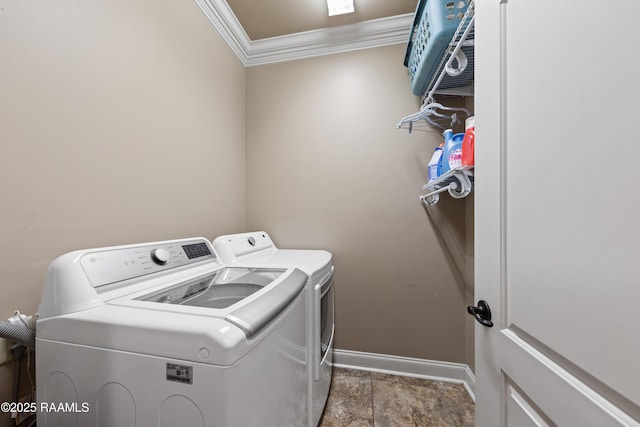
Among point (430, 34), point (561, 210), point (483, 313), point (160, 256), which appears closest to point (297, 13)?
point (430, 34)

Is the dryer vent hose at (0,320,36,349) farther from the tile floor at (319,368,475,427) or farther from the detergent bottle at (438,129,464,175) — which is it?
the detergent bottle at (438,129,464,175)

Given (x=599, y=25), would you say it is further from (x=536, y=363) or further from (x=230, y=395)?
(x=230, y=395)

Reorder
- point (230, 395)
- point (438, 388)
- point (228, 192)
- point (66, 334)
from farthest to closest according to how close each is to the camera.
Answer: point (228, 192) < point (438, 388) < point (66, 334) < point (230, 395)

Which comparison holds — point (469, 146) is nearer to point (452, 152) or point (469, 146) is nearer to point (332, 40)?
point (452, 152)

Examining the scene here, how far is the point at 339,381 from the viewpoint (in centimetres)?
172

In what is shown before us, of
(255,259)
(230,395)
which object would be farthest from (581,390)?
(255,259)

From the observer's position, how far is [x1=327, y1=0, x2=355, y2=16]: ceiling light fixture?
1.62 m

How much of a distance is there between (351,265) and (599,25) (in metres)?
1.68

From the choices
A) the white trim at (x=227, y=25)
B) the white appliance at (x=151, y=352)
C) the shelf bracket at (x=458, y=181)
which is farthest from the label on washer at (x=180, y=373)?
the white trim at (x=227, y=25)

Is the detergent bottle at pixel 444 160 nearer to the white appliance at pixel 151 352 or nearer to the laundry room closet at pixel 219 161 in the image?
the laundry room closet at pixel 219 161

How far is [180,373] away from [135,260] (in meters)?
0.56

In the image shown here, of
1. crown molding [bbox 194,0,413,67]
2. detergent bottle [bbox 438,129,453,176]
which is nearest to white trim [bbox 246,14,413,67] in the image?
crown molding [bbox 194,0,413,67]

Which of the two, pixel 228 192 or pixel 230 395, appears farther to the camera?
pixel 228 192

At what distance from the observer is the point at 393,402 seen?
1.52 metres
